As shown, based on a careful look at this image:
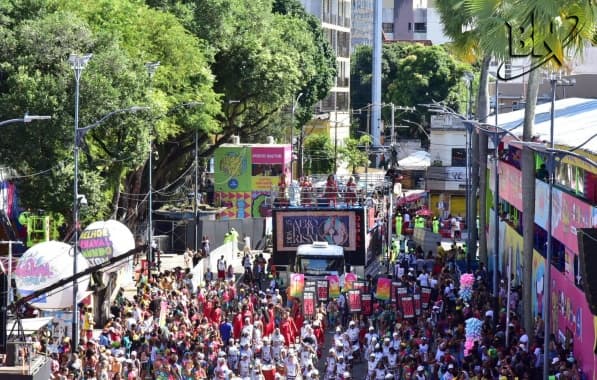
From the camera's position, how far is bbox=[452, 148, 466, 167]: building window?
77688 millimetres

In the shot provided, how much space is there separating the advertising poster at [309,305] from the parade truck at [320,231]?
28.2 ft

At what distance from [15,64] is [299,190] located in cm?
1207

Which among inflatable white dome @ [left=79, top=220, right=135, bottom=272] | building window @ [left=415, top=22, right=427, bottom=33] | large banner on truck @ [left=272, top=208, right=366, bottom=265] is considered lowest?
large banner on truck @ [left=272, top=208, right=366, bottom=265]

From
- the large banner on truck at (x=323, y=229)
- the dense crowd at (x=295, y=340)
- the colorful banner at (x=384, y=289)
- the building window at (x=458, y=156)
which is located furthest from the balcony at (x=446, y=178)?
the colorful banner at (x=384, y=289)

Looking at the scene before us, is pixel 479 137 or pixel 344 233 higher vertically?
pixel 479 137

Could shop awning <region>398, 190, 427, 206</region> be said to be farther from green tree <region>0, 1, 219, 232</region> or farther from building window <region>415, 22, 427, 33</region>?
building window <region>415, 22, 427, 33</region>

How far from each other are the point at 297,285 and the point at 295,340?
4539 mm

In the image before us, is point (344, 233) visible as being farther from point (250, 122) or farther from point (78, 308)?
point (250, 122)

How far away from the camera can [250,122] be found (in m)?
70.8

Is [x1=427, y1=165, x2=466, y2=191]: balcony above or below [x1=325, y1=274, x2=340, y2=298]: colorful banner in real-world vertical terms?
above

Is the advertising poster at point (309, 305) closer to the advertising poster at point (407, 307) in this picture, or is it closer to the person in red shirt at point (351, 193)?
the advertising poster at point (407, 307)

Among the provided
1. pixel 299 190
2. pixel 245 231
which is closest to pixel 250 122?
pixel 245 231

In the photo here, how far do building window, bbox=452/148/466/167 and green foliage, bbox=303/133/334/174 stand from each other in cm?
1032

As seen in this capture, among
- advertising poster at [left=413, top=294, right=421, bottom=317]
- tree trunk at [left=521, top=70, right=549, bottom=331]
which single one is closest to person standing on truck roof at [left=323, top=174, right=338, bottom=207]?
advertising poster at [left=413, top=294, right=421, bottom=317]
